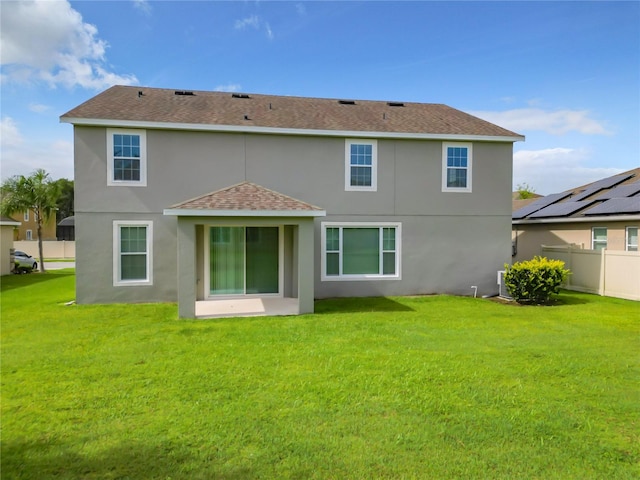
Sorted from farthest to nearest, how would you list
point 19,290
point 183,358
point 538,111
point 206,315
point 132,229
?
1. point 538,111
2. point 19,290
3. point 132,229
4. point 206,315
5. point 183,358

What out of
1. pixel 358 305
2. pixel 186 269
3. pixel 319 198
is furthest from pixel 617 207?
pixel 186 269

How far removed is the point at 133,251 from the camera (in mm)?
11594

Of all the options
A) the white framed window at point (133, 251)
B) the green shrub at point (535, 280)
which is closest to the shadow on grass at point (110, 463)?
the white framed window at point (133, 251)

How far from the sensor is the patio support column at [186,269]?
9.47 m

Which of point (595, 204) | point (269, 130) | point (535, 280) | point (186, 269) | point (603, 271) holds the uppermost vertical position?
point (269, 130)

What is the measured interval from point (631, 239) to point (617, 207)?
4.57 ft

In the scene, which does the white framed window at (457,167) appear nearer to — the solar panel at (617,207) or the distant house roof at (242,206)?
the distant house roof at (242,206)

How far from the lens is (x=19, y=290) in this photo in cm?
1488

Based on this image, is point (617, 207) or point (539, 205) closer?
point (617, 207)

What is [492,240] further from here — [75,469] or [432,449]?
[75,469]

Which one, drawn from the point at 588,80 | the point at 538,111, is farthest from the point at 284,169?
the point at 538,111

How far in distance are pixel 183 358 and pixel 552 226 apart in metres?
17.8

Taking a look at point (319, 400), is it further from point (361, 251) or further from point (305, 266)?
point (361, 251)

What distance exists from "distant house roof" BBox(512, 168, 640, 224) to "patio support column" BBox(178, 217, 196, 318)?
15.3 meters
